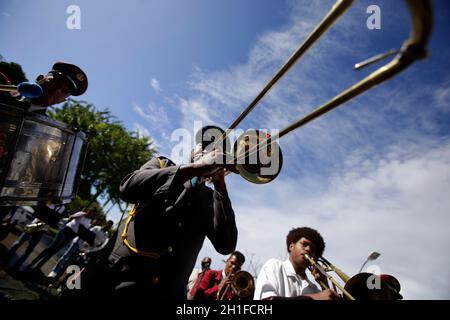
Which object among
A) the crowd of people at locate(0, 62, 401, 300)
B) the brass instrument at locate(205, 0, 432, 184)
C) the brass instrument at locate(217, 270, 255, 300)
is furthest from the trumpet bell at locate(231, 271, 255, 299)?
the brass instrument at locate(205, 0, 432, 184)

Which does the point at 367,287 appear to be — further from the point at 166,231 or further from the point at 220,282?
the point at 220,282

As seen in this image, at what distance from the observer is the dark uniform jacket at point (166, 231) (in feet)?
5.85

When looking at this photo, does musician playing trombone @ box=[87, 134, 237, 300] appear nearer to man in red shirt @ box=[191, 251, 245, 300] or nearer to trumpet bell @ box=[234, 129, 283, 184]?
trumpet bell @ box=[234, 129, 283, 184]

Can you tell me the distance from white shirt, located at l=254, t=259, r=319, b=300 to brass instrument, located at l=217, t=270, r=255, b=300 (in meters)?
1.86

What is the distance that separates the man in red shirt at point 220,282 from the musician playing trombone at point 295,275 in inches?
73.5

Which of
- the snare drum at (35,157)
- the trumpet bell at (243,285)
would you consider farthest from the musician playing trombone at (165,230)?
the trumpet bell at (243,285)

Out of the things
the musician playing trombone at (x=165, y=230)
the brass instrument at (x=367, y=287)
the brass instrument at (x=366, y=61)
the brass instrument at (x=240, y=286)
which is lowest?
the brass instrument at (x=240, y=286)

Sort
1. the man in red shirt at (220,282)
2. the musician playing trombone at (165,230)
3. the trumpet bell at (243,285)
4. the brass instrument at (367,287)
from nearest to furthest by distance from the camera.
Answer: the musician playing trombone at (165,230), the brass instrument at (367,287), the trumpet bell at (243,285), the man in red shirt at (220,282)

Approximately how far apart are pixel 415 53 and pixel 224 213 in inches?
64.5

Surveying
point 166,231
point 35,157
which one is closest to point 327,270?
point 166,231

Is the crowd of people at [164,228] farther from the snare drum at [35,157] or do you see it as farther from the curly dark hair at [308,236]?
the curly dark hair at [308,236]
